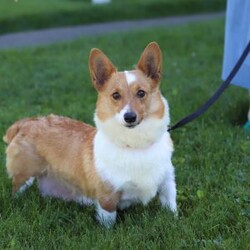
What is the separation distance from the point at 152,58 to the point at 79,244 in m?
1.21

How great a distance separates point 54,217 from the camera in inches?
147

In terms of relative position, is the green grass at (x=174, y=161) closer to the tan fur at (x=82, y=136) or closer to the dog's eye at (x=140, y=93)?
the tan fur at (x=82, y=136)

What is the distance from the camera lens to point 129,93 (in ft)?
10.9

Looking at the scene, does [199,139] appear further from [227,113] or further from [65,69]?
[65,69]

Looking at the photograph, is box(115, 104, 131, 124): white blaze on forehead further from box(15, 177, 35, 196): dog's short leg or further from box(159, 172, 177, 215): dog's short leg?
box(15, 177, 35, 196): dog's short leg

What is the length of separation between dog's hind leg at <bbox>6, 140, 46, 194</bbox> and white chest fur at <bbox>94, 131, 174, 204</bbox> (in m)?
0.60

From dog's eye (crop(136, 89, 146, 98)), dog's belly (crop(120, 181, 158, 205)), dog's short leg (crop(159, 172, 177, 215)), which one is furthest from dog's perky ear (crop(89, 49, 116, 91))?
dog's short leg (crop(159, 172, 177, 215))

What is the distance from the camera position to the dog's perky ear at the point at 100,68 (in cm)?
343

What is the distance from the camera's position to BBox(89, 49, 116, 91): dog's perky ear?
3.43 metres

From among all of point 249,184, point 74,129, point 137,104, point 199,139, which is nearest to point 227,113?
point 199,139

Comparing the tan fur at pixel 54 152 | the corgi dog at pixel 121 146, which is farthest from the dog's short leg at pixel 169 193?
the tan fur at pixel 54 152

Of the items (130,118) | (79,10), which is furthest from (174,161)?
(79,10)

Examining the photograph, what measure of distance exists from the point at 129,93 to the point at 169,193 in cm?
76

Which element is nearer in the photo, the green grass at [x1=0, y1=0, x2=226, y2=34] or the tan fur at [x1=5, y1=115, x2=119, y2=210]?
the tan fur at [x1=5, y1=115, x2=119, y2=210]
